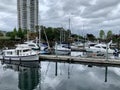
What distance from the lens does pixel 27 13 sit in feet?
479

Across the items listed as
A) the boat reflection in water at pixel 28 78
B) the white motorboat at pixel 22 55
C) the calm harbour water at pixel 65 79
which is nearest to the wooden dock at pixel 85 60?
the calm harbour water at pixel 65 79

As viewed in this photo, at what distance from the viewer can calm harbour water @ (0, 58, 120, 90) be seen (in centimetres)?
2148

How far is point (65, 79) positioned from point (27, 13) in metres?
126

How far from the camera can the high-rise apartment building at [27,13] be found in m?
143

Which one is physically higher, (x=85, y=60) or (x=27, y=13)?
(x=27, y=13)

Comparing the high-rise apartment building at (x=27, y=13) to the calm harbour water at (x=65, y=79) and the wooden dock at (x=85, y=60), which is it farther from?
the calm harbour water at (x=65, y=79)

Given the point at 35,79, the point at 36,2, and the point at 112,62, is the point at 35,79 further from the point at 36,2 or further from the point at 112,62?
the point at 36,2

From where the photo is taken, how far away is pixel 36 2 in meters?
141

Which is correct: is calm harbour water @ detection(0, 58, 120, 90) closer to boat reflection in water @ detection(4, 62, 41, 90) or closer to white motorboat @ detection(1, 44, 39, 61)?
boat reflection in water @ detection(4, 62, 41, 90)

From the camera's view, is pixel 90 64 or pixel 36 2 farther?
pixel 36 2

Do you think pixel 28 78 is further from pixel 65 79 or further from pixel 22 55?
pixel 22 55

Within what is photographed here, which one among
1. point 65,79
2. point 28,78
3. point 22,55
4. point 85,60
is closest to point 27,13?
point 22,55

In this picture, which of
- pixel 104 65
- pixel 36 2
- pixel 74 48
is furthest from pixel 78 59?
pixel 36 2

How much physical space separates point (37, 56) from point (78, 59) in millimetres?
8004
